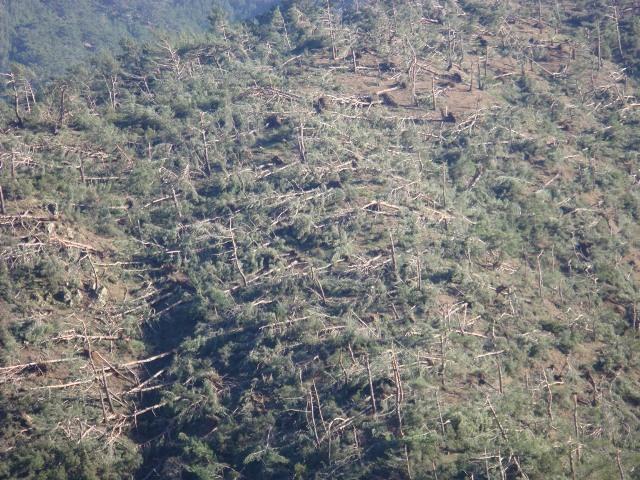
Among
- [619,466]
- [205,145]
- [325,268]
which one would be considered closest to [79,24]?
[205,145]

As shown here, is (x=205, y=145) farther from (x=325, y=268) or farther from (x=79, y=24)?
(x=79, y=24)

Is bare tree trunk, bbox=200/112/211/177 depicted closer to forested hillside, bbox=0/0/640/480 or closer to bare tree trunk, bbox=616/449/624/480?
forested hillside, bbox=0/0/640/480

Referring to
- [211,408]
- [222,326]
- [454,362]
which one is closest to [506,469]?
[454,362]

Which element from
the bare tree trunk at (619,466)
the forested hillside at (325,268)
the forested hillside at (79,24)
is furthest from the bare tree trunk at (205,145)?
the forested hillside at (79,24)

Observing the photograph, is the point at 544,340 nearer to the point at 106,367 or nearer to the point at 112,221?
the point at 106,367

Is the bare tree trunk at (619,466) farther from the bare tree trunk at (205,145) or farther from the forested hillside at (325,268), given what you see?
the bare tree trunk at (205,145)

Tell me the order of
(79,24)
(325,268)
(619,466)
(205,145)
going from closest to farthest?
(619,466) → (325,268) → (205,145) → (79,24)
